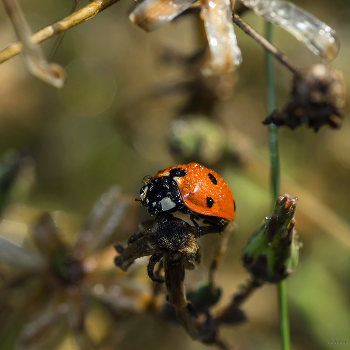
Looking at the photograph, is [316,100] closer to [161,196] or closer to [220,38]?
[220,38]

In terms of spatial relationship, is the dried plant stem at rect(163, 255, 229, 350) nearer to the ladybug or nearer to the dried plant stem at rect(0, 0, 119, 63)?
the ladybug

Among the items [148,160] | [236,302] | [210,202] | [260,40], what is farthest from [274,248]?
[148,160]

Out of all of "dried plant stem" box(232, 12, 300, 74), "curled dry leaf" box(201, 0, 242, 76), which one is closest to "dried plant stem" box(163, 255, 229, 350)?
"curled dry leaf" box(201, 0, 242, 76)

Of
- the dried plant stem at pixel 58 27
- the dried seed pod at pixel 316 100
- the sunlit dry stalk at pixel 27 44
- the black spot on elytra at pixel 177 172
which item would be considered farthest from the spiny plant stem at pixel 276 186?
the sunlit dry stalk at pixel 27 44

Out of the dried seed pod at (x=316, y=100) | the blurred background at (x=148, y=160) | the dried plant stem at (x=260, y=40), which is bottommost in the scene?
the blurred background at (x=148, y=160)

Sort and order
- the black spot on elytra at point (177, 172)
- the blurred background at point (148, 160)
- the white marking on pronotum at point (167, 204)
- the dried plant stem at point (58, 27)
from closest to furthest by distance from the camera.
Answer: the dried plant stem at point (58, 27) → the white marking on pronotum at point (167, 204) → the black spot on elytra at point (177, 172) → the blurred background at point (148, 160)

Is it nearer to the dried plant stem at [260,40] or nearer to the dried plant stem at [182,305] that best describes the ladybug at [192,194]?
the dried plant stem at [182,305]

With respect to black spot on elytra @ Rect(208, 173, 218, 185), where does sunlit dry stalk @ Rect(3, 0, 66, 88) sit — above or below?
above
